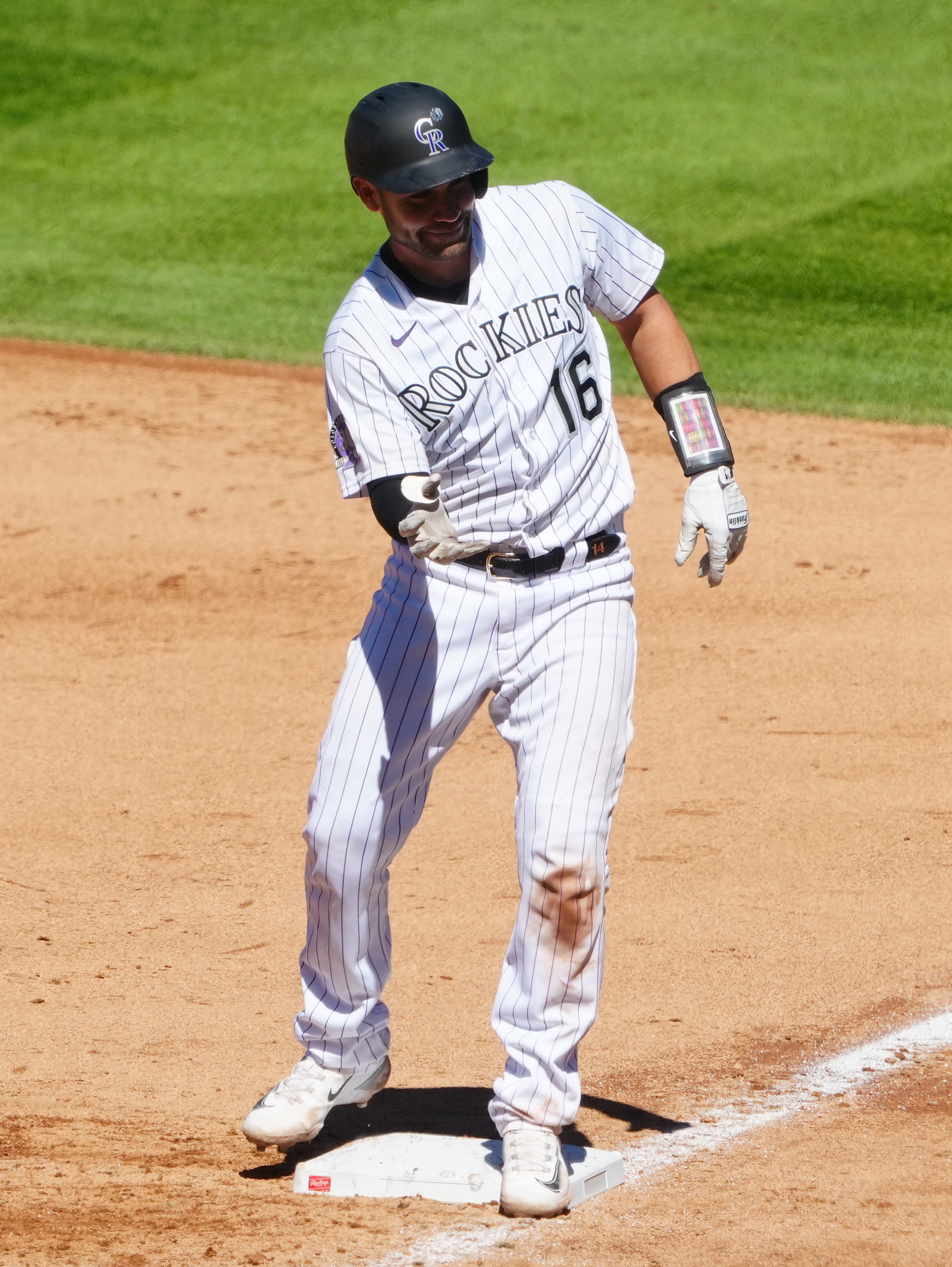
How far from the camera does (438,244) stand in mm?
3521

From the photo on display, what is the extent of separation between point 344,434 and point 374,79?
14.2 m

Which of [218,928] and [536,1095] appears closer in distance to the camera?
[536,1095]

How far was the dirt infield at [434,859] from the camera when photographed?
363 centimetres

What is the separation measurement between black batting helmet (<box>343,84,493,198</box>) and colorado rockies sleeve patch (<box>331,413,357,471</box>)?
0.47m

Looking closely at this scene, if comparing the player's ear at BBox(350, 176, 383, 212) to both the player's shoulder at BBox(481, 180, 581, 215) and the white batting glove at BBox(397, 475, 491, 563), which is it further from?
the white batting glove at BBox(397, 475, 491, 563)

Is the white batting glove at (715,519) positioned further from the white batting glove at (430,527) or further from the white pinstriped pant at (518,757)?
the white batting glove at (430,527)

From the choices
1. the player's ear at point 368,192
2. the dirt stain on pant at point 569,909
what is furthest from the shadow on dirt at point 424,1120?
the player's ear at point 368,192

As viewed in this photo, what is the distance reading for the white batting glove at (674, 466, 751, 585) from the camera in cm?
369

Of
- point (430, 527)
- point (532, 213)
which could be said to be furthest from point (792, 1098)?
point (532, 213)

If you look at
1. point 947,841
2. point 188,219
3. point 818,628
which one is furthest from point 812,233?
point 947,841

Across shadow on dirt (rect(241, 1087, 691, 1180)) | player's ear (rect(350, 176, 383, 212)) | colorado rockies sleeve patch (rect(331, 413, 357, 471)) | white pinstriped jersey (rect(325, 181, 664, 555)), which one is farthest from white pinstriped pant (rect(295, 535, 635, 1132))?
player's ear (rect(350, 176, 383, 212))

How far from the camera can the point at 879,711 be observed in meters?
6.66

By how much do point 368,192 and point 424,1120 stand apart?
2.03 metres

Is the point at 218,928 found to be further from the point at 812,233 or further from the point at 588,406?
the point at 812,233
